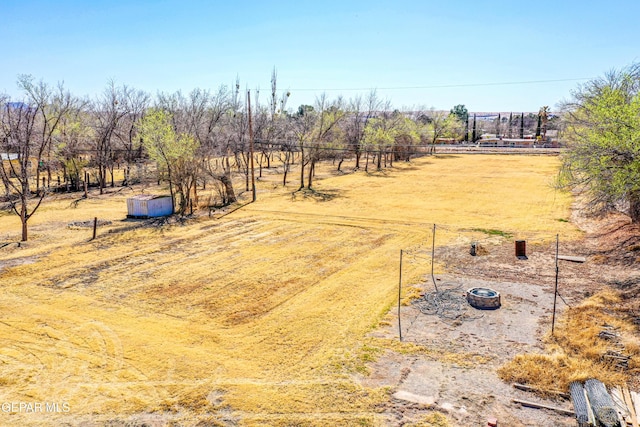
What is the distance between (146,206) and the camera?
90.2 feet

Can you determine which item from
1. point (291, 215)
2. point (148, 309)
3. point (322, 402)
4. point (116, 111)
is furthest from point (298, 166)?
point (322, 402)

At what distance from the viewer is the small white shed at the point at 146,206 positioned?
27547 millimetres

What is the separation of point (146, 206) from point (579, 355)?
24.6m

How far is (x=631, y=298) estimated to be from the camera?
13727 millimetres

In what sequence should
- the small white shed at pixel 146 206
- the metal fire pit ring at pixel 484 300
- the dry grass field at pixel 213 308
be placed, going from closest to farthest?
the dry grass field at pixel 213 308, the metal fire pit ring at pixel 484 300, the small white shed at pixel 146 206

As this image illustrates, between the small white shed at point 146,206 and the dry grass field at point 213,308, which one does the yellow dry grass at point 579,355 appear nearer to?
the dry grass field at point 213,308

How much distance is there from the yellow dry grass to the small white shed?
23.6 m

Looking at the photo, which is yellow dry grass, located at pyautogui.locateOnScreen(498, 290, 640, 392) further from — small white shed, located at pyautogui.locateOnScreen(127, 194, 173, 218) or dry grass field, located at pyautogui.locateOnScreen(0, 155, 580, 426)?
small white shed, located at pyautogui.locateOnScreen(127, 194, 173, 218)

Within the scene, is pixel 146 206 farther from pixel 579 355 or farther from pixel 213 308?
pixel 579 355

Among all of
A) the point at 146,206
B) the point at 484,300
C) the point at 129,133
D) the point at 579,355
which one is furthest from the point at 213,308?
the point at 129,133

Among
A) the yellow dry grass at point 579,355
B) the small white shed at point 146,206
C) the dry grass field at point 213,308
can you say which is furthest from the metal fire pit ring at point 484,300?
the small white shed at point 146,206

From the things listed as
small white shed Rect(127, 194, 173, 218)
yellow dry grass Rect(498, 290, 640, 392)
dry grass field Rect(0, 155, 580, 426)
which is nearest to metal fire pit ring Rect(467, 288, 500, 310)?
yellow dry grass Rect(498, 290, 640, 392)

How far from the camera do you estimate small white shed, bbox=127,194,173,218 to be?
27.5m

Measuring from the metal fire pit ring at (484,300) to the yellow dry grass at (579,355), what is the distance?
71.2 inches
